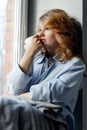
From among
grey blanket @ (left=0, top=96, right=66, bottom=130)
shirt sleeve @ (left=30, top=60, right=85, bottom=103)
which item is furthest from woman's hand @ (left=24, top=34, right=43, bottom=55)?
grey blanket @ (left=0, top=96, right=66, bottom=130)

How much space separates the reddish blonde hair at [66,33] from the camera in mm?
1349

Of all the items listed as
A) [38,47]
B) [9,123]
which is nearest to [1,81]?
[38,47]

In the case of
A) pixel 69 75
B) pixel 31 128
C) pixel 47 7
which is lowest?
pixel 31 128

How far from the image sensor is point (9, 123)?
1.02 meters

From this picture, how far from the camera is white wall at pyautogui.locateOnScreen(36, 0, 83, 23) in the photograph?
4.59ft

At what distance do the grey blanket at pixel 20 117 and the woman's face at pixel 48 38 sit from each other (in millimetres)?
382

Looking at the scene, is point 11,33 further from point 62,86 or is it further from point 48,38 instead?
point 62,86

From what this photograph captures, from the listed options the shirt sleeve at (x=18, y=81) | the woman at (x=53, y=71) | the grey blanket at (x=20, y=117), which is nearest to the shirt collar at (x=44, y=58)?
the woman at (x=53, y=71)

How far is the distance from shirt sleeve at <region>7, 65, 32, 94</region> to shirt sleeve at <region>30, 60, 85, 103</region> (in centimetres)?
11

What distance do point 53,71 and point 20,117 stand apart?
36cm

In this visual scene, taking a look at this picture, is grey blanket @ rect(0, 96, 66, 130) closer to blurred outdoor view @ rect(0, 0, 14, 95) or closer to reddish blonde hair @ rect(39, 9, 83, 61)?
reddish blonde hair @ rect(39, 9, 83, 61)

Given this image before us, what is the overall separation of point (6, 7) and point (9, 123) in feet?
2.54

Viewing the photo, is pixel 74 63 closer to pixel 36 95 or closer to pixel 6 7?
pixel 36 95

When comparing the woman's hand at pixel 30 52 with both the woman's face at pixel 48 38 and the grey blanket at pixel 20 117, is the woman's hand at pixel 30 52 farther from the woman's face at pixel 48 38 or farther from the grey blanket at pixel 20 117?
the grey blanket at pixel 20 117
